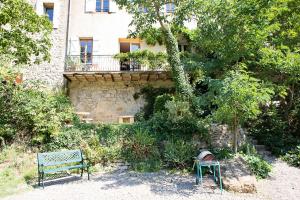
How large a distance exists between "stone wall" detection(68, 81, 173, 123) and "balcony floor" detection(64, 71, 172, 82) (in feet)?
0.85

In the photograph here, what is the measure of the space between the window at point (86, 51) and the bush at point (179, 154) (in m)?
8.94

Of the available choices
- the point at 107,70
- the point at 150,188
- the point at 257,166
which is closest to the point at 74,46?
the point at 107,70

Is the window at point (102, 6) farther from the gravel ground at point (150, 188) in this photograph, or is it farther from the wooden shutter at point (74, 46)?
the gravel ground at point (150, 188)

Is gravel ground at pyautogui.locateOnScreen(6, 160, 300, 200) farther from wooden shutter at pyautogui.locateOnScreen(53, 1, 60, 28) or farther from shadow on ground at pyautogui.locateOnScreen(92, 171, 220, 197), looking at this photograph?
wooden shutter at pyautogui.locateOnScreen(53, 1, 60, 28)

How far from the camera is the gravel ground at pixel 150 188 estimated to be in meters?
6.62

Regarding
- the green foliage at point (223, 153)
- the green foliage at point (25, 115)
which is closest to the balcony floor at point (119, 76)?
the green foliage at point (25, 115)

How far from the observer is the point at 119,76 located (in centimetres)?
1534

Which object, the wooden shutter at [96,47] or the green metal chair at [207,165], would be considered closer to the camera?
the green metal chair at [207,165]

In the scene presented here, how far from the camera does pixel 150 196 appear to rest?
6.62m

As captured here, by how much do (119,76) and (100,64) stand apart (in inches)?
62.5

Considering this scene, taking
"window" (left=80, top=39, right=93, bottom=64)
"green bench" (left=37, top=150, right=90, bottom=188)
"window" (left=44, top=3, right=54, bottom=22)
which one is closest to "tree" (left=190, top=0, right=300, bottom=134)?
"green bench" (left=37, top=150, right=90, bottom=188)

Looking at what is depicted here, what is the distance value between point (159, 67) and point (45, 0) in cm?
819

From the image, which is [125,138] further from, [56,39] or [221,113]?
[56,39]

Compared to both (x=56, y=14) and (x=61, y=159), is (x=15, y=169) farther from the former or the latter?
(x=56, y=14)
